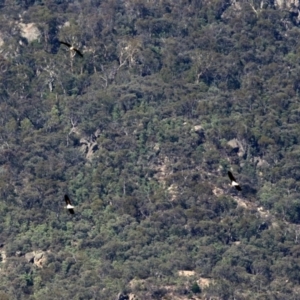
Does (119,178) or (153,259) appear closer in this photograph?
(153,259)

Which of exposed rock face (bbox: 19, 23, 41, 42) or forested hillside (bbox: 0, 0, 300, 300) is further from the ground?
exposed rock face (bbox: 19, 23, 41, 42)

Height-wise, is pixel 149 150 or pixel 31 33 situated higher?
pixel 31 33

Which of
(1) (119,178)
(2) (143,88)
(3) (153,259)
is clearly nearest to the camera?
(3) (153,259)

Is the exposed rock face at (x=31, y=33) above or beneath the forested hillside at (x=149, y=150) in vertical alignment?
above

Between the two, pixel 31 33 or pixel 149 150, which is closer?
pixel 149 150

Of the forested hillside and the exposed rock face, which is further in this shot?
the exposed rock face

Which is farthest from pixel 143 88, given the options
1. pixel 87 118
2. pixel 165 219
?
pixel 165 219

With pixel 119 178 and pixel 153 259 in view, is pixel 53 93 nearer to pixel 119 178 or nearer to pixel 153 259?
pixel 119 178

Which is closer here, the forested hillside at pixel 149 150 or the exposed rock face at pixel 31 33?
the forested hillside at pixel 149 150
